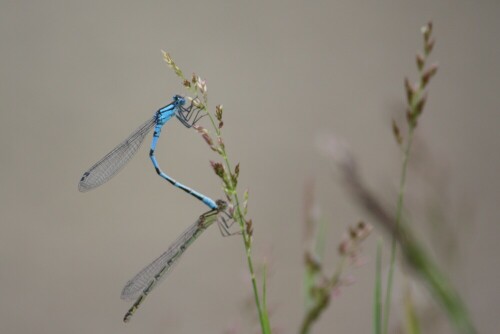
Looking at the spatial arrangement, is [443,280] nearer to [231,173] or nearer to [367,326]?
[231,173]

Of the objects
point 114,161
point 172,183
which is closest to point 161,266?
point 172,183

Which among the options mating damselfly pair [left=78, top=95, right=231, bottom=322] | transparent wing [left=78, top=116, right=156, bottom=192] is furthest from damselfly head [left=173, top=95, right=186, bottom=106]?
transparent wing [left=78, top=116, right=156, bottom=192]

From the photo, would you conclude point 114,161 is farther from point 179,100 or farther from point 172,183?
point 179,100

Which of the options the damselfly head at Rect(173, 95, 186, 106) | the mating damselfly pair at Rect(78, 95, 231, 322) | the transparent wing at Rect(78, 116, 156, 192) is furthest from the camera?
the transparent wing at Rect(78, 116, 156, 192)

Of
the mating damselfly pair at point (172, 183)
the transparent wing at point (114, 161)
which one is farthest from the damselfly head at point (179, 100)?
the transparent wing at point (114, 161)

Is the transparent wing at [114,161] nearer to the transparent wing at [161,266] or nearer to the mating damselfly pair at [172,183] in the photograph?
the mating damselfly pair at [172,183]

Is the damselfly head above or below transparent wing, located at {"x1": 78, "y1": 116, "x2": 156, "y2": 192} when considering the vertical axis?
below

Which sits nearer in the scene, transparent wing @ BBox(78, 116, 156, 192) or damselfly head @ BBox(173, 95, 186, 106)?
Answer: damselfly head @ BBox(173, 95, 186, 106)

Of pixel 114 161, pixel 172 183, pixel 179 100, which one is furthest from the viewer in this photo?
pixel 114 161

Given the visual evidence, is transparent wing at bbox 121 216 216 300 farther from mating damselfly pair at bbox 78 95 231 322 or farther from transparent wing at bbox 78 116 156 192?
transparent wing at bbox 78 116 156 192
